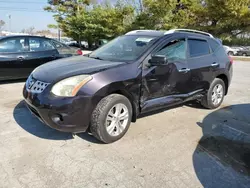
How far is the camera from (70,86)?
2822 mm

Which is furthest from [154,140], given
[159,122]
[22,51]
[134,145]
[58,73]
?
[22,51]

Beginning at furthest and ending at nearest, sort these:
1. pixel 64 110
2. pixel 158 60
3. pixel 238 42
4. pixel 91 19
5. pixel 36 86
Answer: pixel 238 42 → pixel 91 19 → pixel 158 60 → pixel 36 86 → pixel 64 110

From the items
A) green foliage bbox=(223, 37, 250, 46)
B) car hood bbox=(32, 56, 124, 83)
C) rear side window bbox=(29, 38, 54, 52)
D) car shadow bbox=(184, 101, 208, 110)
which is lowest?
car shadow bbox=(184, 101, 208, 110)

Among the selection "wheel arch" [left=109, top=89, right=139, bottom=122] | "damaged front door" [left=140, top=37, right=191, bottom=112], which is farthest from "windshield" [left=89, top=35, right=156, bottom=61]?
"wheel arch" [left=109, top=89, right=139, bottom=122]

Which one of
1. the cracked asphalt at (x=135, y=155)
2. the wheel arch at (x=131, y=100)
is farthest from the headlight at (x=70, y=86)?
the cracked asphalt at (x=135, y=155)

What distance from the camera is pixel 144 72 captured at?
3.38 metres

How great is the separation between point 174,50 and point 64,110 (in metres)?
2.20

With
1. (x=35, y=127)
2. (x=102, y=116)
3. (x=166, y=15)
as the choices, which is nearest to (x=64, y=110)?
(x=102, y=116)

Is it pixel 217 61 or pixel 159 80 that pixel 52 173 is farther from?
pixel 217 61

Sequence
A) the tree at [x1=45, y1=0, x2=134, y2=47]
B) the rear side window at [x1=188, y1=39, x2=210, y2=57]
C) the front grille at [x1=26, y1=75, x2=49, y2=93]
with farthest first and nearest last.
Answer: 1. the tree at [x1=45, y1=0, x2=134, y2=47]
2. the rear side window at [x1=188, y1=39, x2=210, y2=57]
3. the front grille at [x1=26, y1=75, x2=49, y2=93]

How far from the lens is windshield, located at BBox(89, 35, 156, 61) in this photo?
3557 millimetres


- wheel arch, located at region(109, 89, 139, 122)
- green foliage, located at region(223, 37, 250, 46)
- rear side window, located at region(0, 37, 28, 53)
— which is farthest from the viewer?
green foliage, located at region(223, 37, 250, 46)

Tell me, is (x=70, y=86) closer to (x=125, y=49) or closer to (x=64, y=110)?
(x=64, y=110)

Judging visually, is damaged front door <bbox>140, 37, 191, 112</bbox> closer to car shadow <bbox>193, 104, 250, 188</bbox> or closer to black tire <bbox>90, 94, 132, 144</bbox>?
black tire <bbox>90, 94, 132, 144</bbox>
